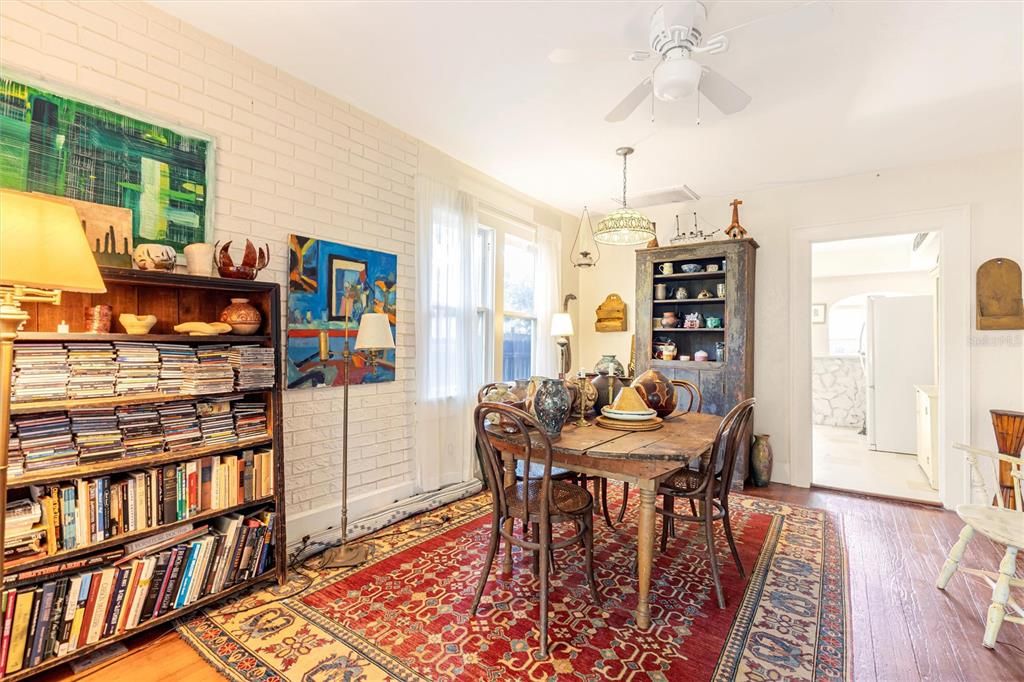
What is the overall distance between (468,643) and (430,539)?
3.36ft

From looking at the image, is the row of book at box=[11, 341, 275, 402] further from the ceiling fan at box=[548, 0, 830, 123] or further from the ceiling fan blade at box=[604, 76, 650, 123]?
the ceiling fan blade at box=[604, 76, 650, 123]

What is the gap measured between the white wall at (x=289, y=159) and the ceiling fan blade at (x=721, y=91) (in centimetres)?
207

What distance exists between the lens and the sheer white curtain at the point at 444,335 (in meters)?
3.40

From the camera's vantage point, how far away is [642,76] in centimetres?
254

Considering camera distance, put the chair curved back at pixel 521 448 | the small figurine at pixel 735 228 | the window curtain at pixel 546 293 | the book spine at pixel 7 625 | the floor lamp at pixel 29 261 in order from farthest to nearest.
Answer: the window curtain at pixel 546 293 → the small figurine at pixel 735 228 → the chair curved back at pixel 521 448 → the book spine at pixel 7 625 → the floor lamp at pixel 29 261

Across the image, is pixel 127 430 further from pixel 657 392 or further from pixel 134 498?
pixel 657 392

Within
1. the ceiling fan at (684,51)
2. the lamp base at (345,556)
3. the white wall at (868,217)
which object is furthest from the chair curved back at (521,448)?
the white wall at (868,217)

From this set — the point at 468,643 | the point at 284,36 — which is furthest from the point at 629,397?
the point at 284,36

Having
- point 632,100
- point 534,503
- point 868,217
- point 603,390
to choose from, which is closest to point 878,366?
point 868,217

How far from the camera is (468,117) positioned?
3031 mm

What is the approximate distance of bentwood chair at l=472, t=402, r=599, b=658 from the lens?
73.7 inches

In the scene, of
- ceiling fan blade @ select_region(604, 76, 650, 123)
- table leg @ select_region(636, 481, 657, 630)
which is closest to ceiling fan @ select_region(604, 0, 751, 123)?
ceiling fan blade @ select_region(604, 76, 650, 123)

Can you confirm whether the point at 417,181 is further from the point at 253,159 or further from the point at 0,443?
the point at 0,443

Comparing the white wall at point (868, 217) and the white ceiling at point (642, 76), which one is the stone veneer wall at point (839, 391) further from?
the white ceiling at point (642, 76)
